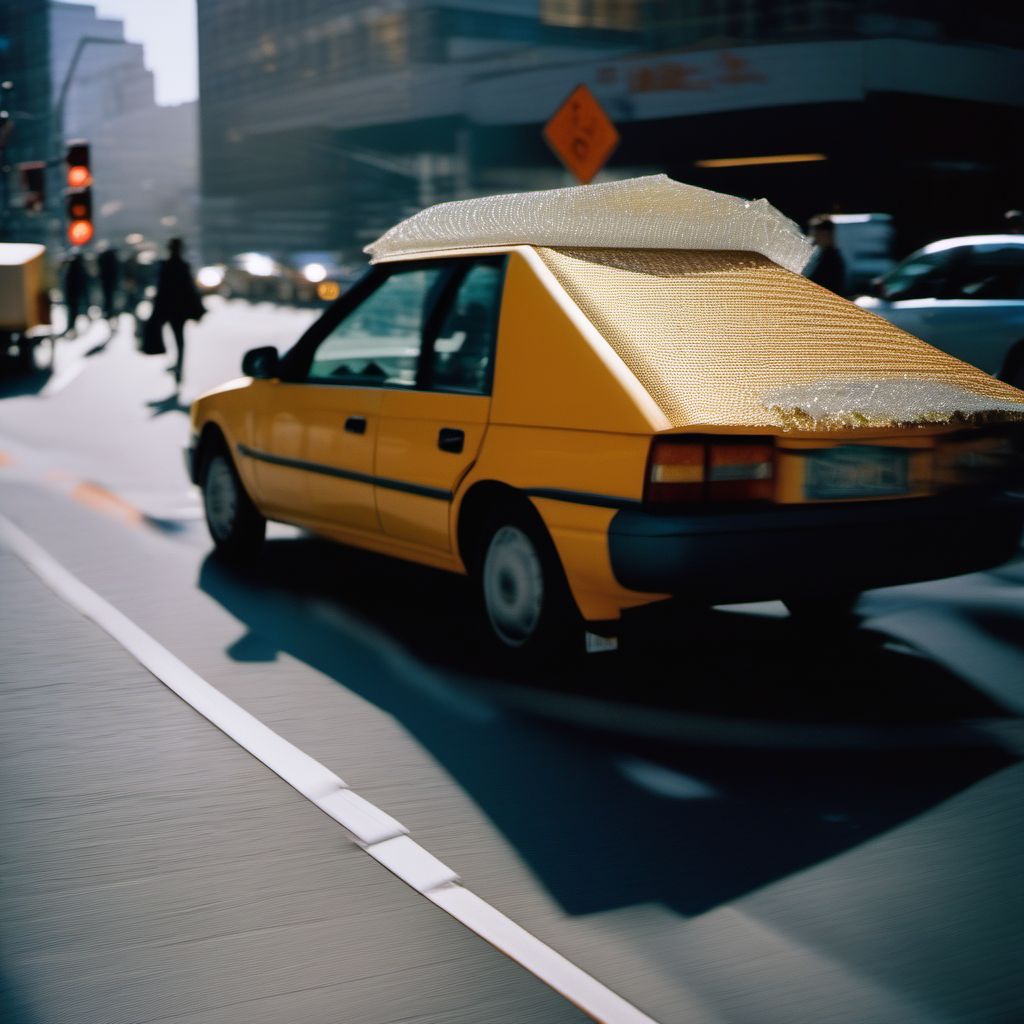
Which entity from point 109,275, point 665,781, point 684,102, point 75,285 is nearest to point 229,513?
point 665,781

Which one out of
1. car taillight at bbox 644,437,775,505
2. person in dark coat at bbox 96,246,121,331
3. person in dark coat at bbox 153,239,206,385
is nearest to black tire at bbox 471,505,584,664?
car taillight at bbox 644,437,775,505

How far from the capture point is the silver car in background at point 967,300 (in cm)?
1360

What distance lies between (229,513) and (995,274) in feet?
26.7

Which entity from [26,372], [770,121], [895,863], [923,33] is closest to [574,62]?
[770,121]

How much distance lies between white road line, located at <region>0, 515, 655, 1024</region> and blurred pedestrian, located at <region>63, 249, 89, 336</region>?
2321 cm

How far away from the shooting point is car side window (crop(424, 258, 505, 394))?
6.04 meters

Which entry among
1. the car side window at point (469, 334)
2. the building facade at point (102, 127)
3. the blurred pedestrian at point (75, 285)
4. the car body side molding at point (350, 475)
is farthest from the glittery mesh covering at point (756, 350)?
the building facade at point (102, 127)

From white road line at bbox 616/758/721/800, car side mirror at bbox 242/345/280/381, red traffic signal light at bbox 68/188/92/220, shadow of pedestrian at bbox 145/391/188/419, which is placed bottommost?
shadow of pedestrian at bbox 145/391/188/419

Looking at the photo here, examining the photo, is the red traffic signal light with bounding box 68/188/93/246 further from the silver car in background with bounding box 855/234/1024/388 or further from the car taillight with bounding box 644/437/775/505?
the car taillight with bounding box 644/437/775/505

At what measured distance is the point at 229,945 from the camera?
3471mm

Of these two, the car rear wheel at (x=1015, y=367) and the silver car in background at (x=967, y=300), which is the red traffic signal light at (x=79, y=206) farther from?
the car rear wheel at (x=1015, y=367)

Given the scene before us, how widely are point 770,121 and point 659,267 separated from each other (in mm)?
34376

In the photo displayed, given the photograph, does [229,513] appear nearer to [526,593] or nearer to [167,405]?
[526,593]

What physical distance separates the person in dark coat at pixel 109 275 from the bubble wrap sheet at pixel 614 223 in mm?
25784
